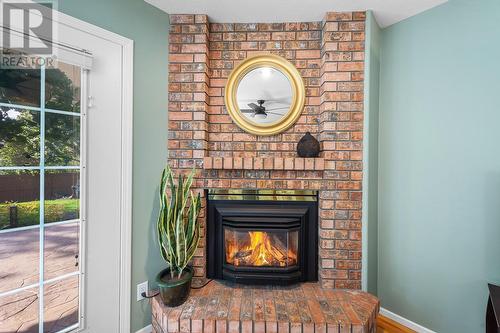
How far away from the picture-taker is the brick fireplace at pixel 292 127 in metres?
1.75

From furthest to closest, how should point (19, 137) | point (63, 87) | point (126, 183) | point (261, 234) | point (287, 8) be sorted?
1. point (261, 234)
2. point (287, 8)
3. point (126, 183)
4. point (63, 87)
5. point (19, 137)

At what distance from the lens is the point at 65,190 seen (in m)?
1.40

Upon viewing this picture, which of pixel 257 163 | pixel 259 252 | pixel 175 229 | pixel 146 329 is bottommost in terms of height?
pixel 146 329

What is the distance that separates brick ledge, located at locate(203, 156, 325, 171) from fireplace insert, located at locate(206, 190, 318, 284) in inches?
8.4

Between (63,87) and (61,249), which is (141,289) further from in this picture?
(63,87)

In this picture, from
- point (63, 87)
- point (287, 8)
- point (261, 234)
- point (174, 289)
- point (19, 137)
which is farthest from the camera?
point (261, 234)

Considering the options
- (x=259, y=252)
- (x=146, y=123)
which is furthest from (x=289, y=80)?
(x=259, y=252)

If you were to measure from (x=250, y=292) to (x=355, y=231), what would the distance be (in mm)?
914

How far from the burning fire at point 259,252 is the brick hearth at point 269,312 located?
0.20 meters

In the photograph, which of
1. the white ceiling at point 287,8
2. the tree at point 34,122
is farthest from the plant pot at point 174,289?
the white ceiling at point 287,8

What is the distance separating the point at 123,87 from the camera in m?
1.59

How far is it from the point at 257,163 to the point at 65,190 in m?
1.25

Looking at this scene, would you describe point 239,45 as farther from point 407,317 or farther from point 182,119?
point 407,317

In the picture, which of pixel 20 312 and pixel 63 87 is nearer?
pixel 20 312
